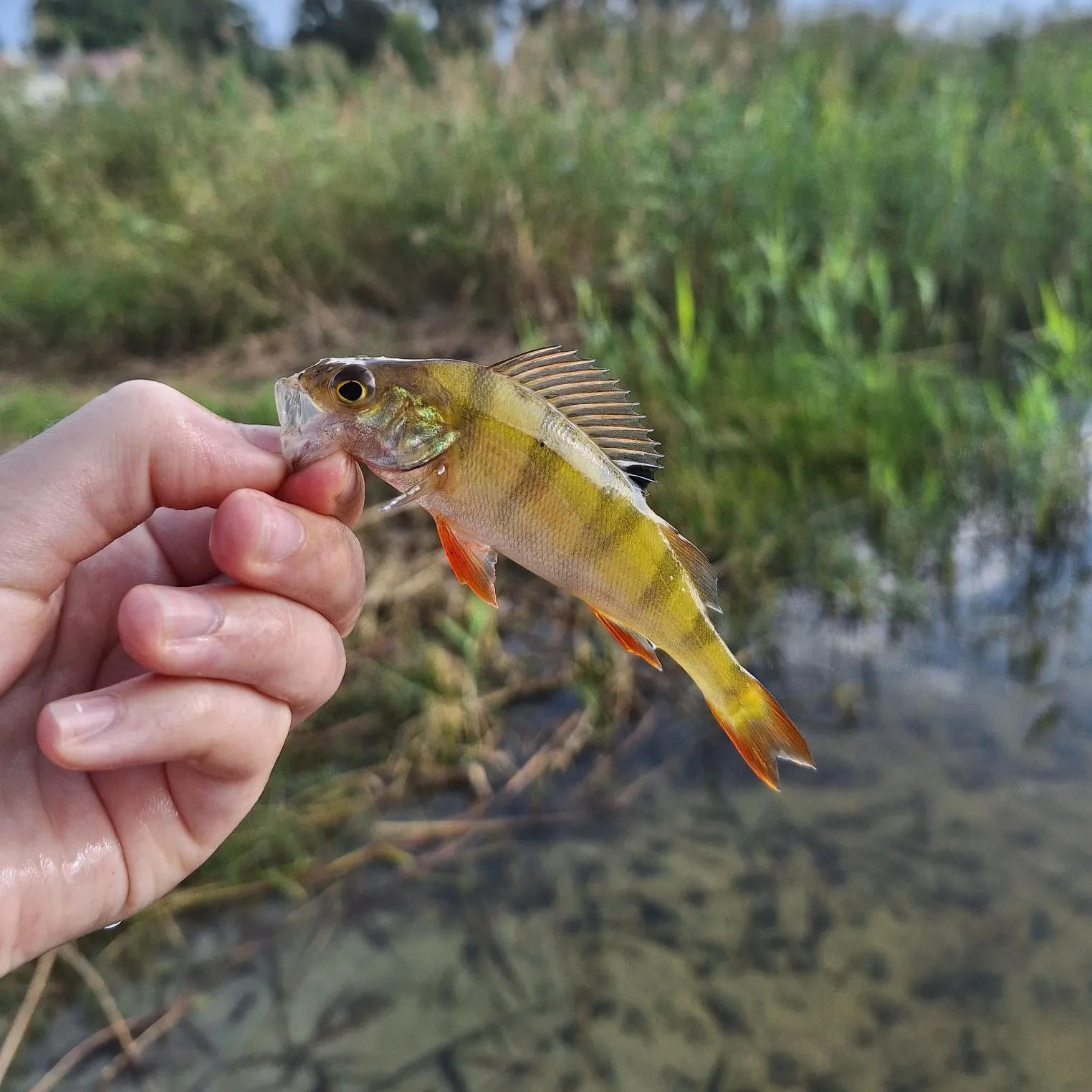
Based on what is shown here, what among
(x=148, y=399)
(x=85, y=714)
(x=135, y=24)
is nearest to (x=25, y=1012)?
(x=85, y=714)

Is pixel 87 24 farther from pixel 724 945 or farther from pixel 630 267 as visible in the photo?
pixel 724 945

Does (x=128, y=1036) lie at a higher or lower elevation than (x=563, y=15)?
lower

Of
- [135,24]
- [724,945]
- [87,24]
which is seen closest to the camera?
[724,945]

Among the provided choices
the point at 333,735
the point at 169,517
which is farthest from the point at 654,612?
the point at 333,735

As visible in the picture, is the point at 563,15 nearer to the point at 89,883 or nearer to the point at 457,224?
the point at 457,224

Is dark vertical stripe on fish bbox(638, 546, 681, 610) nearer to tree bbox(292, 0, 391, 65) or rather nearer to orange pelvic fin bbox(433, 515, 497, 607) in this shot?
orange pelvic fin bbox(433, 515, 497, 607)

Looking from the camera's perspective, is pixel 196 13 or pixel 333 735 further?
pixel 196 13

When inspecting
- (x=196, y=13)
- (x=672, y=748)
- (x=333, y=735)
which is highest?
(x=196, y=13)
